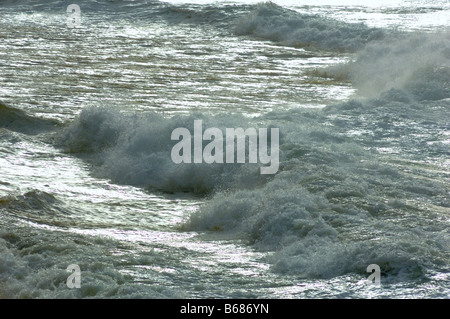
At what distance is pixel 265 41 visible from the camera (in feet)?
66.9

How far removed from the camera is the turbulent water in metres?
5.15

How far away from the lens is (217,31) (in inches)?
845

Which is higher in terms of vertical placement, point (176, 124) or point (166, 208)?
point (176, 124)

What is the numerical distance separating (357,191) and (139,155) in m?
3.00

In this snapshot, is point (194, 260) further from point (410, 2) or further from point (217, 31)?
point (410, 2)

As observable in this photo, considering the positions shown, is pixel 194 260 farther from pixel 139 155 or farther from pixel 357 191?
pixel 139 155

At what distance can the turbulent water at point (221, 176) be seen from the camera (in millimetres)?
5152

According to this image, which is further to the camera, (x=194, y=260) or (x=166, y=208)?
(x=166, y=208)

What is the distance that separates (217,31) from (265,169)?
46.8 ft

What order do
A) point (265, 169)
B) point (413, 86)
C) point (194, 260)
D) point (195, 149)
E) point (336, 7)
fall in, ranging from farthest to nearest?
point (336, 7)
point (413, 86)
point (195, 149)
point (265, 169)
point (194, 260)

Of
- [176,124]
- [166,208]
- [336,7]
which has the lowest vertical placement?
[166,208]

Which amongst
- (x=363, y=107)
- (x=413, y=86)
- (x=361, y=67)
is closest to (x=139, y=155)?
(x=363, y=107)

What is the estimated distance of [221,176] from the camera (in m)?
8.00

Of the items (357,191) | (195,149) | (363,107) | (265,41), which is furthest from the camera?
(265,41)
